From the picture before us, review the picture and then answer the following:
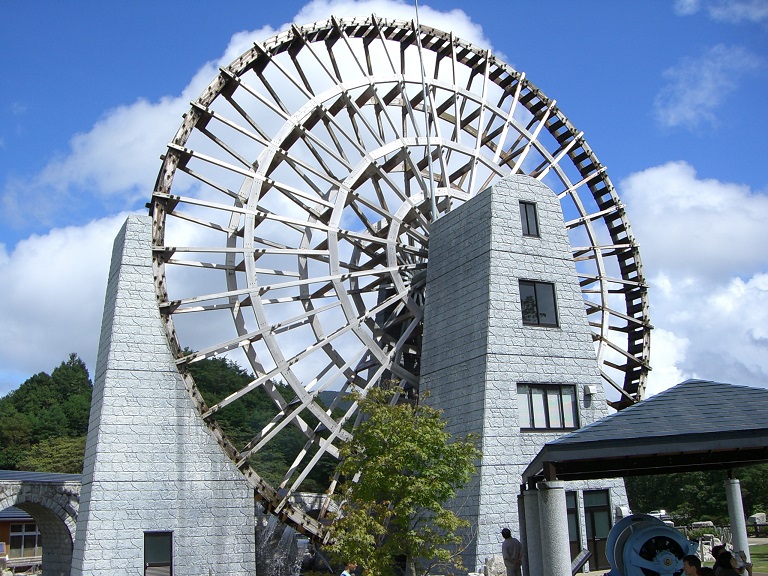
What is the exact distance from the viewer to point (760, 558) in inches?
913

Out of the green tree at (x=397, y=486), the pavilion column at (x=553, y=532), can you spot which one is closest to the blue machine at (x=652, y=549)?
the pavilion column at (x=553, y=532)

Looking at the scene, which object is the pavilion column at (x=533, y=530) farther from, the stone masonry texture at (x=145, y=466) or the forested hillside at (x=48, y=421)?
the forested hillside at (x=48, y=421)

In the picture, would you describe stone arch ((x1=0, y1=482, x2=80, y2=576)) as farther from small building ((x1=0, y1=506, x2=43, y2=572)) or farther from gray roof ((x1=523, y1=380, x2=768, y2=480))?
gray roof ((x1=523, y1=380, x2=768, y2=480))

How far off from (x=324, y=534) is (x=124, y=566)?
537cm

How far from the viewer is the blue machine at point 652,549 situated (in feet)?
41.7

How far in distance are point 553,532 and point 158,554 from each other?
1053 cm

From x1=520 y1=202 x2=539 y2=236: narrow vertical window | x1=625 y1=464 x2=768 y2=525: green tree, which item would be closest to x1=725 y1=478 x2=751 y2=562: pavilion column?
x1=520 y1=202 x2=539 y2=236: narrow vertical window

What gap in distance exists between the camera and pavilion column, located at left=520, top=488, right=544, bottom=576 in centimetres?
1376

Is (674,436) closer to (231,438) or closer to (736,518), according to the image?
(736,518)

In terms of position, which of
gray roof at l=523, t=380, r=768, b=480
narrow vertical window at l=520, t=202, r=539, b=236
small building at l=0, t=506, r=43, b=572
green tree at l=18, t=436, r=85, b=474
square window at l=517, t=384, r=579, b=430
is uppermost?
narrow vertical window at l=520, t=202, r=539, b=236

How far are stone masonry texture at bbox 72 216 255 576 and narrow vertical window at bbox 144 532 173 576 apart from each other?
0.16 meters

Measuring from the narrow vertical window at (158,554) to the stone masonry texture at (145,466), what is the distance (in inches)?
6.2

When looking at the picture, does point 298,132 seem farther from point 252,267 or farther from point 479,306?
point 479,306

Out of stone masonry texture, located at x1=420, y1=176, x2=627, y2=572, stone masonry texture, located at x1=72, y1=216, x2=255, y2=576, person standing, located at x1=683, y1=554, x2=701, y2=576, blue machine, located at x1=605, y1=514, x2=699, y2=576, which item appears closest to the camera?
person standing, located at x1=683, y1=554, x2=701, y2=576
